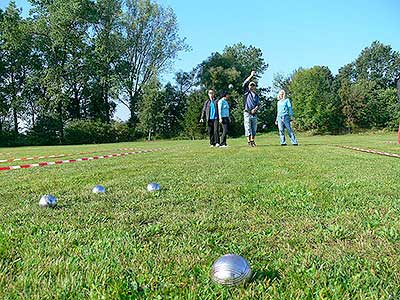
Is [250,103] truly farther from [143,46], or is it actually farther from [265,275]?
[143,46]

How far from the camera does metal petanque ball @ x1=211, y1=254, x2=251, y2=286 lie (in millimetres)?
1562

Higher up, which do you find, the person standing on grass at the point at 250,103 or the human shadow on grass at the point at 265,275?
the person standing on grass at the point at 250,103

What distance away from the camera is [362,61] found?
73125mm

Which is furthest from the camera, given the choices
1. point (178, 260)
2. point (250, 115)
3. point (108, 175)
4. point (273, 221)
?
point (250, 115)

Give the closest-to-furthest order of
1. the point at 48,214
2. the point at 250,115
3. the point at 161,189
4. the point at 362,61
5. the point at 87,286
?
the point at 87,286 < the point at 48,214 < the point at 161,189 < the point at 250,115 < the point at 362,61

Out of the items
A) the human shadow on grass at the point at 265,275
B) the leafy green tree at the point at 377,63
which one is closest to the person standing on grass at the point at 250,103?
the human shadow on grass at the point at 265,275

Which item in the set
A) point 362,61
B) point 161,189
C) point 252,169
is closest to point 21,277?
point 161,189

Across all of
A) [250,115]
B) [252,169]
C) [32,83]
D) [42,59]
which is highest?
[42,59]

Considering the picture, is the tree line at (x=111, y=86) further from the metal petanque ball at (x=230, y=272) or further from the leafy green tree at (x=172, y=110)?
the metal petanque ball at (x=230, y=272)

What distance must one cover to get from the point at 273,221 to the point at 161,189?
1619 mm

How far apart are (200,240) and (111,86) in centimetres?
4012

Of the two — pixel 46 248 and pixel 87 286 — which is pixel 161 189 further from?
pixel 87 286

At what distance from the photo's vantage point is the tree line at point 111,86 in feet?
121

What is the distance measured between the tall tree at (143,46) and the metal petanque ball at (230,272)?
41.3 meters
